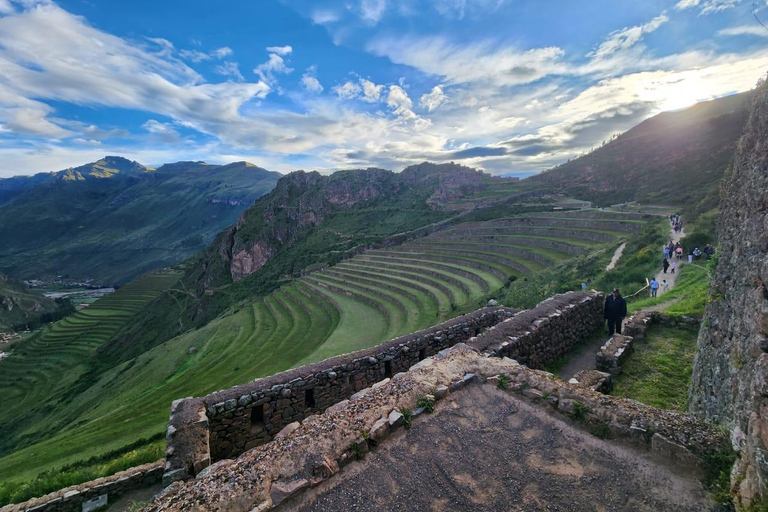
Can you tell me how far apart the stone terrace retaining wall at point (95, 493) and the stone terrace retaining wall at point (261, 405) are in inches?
41.4

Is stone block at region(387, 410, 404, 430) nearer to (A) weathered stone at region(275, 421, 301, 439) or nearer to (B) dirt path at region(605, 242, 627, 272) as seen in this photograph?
(A) weathered stone at region(275, 421, 301, 439)

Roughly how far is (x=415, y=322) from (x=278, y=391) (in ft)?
40.1

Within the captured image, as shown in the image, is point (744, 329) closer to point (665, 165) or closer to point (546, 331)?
point (546, 331)

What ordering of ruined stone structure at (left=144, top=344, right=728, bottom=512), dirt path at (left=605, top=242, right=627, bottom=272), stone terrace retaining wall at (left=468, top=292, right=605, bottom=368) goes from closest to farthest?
ruined stone structure at (left=144, top=344, right=728, bottom=512) → stone terrace retaining wall at (left=468, top=292, right=605, bottom=368) → dirt path at (left=605, top=242, right=627, bottom=272)

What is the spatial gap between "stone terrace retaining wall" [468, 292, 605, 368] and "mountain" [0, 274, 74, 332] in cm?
15251

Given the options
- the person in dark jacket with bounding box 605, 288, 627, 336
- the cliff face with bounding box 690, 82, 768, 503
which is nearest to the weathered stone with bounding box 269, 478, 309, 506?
the cliff face with bounding box 690, 82, 768, 503

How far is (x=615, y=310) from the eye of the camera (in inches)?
415

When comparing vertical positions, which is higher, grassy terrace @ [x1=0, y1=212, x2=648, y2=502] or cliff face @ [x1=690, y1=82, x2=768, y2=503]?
cliff face @ [x1=690, y1=82, x2=768, y2=503]

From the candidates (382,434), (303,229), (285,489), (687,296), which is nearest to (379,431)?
(382,434)

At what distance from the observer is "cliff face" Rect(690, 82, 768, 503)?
9.69 feet

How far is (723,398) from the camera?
13.4 feet

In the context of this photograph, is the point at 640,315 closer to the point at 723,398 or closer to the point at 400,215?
the point at 723,398

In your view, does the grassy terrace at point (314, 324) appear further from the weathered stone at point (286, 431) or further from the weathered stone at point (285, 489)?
the weathered stone at point (285, 489)

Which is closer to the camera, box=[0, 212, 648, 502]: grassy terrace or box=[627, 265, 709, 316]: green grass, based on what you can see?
box=[627, 265, 709, 316]: green grass
